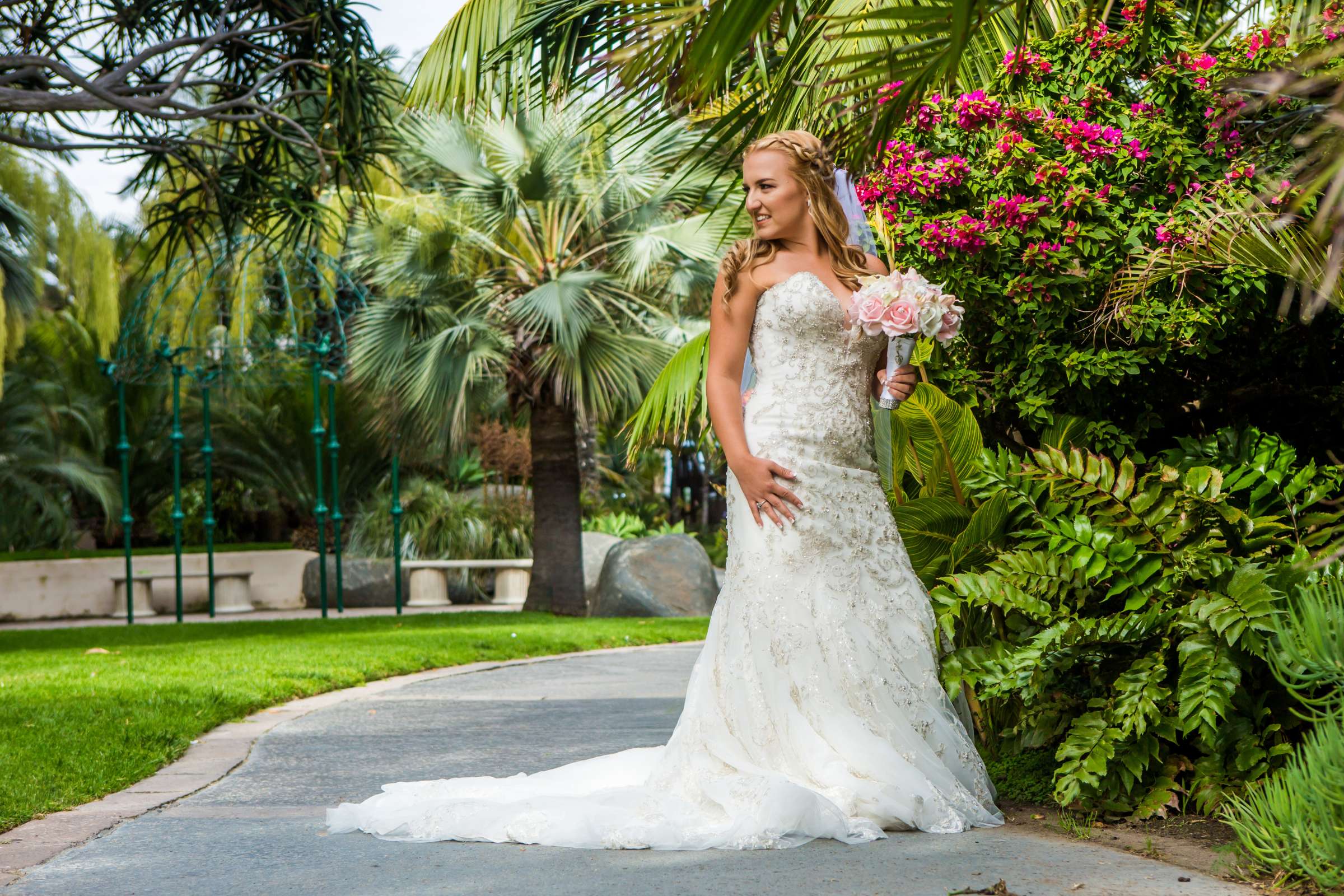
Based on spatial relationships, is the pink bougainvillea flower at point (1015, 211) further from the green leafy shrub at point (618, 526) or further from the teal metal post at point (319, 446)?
the green leafy shrub at point (618, 526)

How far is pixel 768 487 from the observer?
4.21m

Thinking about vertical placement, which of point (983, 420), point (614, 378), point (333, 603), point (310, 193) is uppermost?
point (310, 193)

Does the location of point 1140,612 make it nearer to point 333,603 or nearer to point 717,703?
point 717,703

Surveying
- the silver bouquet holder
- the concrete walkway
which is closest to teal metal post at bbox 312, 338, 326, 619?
the concrete walkway

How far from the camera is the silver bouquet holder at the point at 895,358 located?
4.29 m

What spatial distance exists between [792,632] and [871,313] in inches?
40.4

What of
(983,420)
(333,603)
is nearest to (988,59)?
(983,420)

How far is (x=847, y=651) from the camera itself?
13.4ft

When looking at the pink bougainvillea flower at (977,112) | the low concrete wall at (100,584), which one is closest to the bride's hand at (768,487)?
the pink bougainvillea flower at (977,112)

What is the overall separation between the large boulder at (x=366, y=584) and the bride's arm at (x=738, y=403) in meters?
17.1

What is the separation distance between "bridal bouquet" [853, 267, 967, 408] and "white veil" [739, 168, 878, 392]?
0.42m

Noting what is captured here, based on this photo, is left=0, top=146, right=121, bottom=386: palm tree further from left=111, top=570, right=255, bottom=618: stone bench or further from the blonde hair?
the blonde hair

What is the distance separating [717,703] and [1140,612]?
132 centimetres

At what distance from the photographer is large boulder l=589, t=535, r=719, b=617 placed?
55.9ft
